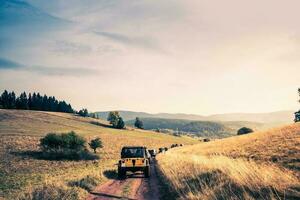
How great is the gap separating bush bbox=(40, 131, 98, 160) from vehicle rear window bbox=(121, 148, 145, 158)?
4197 cm

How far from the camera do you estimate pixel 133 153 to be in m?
26.2

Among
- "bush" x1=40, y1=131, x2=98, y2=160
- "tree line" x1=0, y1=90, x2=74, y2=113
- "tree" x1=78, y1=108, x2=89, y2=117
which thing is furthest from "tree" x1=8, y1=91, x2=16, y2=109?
"bush" x1=40, y1=131, x2=98, y2=160

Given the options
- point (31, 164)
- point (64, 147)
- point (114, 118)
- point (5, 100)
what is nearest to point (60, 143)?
point (64, 147)

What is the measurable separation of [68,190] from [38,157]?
4962 centimetres

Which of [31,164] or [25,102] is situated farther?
[25,102]

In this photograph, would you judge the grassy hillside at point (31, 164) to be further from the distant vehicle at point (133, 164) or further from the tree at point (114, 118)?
the tree at point (114, 118)

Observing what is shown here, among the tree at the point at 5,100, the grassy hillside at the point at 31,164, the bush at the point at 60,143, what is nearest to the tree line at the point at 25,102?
the tree at the point at 5,100

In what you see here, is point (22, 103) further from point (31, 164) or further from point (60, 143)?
point (31, 164)

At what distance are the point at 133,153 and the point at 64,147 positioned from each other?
155ft

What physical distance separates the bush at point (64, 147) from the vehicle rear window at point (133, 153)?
41969mm

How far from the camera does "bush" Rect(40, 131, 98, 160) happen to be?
6625 centimetres

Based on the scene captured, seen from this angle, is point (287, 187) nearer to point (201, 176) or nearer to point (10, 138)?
point (201, 176)

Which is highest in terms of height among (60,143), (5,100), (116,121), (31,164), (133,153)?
(5,100)

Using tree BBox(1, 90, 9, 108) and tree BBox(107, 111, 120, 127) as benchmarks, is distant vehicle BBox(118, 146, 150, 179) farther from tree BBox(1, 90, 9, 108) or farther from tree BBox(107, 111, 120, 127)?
tree BBox(1, 90, 9, 108)
